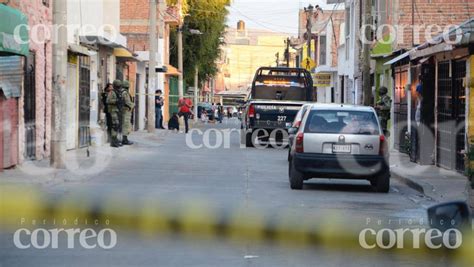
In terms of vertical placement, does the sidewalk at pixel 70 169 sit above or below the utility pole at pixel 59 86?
below

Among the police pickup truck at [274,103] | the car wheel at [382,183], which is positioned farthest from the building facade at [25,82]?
the police pickup truck at [274,103]

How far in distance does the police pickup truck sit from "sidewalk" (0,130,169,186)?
5.58m

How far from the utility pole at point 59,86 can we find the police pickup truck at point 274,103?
14.0 m

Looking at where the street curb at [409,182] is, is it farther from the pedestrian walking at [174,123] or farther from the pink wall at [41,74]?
the pedestrian walking at [174,123]

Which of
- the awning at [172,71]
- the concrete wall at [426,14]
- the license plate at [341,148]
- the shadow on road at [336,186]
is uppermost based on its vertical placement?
the concrete wall at [426,14]

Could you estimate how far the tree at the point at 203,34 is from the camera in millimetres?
65125

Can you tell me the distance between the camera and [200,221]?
12898 mm

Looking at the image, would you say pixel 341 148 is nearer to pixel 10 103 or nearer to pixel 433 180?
pixel 433 180

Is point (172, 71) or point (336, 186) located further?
point (172, 71)

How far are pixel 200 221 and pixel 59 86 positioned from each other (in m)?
9.20

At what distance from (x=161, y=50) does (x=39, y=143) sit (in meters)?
35.5

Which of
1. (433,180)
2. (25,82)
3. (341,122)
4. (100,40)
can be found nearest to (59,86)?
(25,82)

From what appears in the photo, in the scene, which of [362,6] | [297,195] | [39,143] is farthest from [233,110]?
[297,195]

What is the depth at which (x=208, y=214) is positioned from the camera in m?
13.8
